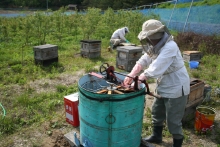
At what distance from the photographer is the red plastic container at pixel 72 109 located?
374 cm

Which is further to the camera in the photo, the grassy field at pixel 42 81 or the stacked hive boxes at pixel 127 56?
the stacked hive boxes at pixel 127 56

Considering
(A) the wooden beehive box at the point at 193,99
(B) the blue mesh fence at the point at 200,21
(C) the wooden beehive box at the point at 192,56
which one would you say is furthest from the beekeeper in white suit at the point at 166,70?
(B) the blue mesh fence at the point at 200,21

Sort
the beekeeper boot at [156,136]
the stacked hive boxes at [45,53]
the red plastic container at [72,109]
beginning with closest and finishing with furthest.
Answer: the beekeeper boot at [156,136] < the red plastic container at [72,109] < the stacked hive boxes at [45,53]

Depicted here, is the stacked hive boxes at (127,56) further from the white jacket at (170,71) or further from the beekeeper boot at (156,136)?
the white jacket at (170,71)

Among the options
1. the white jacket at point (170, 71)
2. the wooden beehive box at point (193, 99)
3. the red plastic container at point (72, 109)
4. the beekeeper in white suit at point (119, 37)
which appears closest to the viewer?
the white jacket at point (170, 71)

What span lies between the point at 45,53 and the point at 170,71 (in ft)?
19.5

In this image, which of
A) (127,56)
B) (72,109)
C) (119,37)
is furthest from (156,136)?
(119,37)

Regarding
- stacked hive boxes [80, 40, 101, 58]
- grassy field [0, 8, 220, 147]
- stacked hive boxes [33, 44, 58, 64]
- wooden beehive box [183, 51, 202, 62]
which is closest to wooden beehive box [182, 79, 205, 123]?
grassy field [0, 8, 220, 147]

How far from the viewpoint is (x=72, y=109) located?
3768 millimetres

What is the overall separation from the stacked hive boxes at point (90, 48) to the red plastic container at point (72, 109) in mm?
5066

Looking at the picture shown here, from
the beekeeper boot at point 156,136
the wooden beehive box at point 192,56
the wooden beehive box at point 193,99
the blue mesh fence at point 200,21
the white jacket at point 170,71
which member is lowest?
the beekeeper boot at point 156,136

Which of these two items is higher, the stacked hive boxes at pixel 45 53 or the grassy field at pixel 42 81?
the stacked hive boxes at pixel 45 53

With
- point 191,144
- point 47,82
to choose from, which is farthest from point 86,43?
point 191,144

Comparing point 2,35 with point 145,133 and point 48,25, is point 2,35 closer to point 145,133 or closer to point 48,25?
point 48,25
